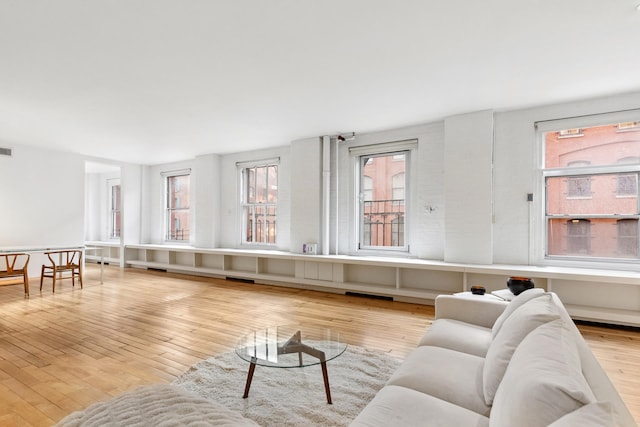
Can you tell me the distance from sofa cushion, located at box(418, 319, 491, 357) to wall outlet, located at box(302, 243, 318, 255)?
3733 millimetres

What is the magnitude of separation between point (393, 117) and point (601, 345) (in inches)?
146

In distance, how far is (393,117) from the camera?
517 cm

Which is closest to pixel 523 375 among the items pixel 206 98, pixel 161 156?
pixel 206 98

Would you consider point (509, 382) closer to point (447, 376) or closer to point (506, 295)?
point (447, 376)

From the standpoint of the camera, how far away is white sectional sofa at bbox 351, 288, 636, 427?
88cm

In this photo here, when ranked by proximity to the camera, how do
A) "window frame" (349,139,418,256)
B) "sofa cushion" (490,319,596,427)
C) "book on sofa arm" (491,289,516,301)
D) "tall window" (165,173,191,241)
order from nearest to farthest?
"sofa cushion" (490,319,596,427) < "book on sofa arm" (491,289,516,301) < "window frame" (349,139,418,256) < "tall window" (165,173,191,241)

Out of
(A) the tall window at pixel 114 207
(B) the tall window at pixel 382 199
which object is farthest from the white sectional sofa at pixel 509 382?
(A) the tall window at pixel 114 207

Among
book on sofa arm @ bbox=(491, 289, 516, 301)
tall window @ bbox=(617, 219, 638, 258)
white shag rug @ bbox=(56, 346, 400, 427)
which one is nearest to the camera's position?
white shag rug @ bbox=(56, 346, 400, 427)

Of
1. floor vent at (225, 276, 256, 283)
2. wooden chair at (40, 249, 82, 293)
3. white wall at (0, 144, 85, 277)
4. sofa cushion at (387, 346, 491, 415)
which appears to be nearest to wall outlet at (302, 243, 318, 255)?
floor vent at (225, 276, 256, 283)

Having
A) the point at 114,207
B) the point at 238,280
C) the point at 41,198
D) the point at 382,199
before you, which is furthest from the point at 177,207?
the point at 382,199

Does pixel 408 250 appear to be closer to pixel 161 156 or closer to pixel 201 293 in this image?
pixel 201 293

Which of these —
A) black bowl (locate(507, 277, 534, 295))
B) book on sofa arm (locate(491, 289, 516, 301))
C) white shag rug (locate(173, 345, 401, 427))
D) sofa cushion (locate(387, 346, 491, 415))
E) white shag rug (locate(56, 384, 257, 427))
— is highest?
black bowl (locate(507, 277, 534, 295))

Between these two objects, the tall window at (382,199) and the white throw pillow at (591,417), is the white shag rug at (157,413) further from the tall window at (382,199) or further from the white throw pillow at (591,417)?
the tall window at (382,199)

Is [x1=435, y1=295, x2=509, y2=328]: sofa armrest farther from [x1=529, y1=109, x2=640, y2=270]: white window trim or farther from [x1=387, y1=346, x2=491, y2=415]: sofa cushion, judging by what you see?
[x1=529, y1=109, x2=640, y2=270]: white window trim
